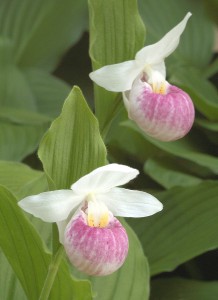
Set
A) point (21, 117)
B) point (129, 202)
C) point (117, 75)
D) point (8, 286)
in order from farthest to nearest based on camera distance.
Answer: point (21, 117) < point (8, 286) < point (117, 75) < point (129, 202)

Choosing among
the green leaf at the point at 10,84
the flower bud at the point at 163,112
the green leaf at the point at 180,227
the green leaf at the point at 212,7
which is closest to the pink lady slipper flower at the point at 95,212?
the flower bud at the point at 163,112

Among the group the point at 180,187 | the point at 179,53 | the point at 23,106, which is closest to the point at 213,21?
the point at 179,53

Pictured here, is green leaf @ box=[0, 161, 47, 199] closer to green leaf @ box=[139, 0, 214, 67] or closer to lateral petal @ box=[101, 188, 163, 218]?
lateral petal @ box=[101, 188, 163, 218]

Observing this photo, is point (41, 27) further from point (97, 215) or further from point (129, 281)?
point (97, 215)

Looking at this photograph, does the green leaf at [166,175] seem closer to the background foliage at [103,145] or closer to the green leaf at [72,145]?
the background foliage at [103,145]

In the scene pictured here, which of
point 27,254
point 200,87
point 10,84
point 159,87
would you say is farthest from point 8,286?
point 10,84

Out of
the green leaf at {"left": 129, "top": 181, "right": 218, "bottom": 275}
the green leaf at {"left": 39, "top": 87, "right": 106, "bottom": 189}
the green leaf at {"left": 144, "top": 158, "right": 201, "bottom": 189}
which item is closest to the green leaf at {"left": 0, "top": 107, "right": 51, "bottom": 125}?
the green leaf at {"left": 144, "top": 158, "right": 201, "bottom": 189}

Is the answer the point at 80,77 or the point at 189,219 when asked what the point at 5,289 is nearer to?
the point at 189,219
